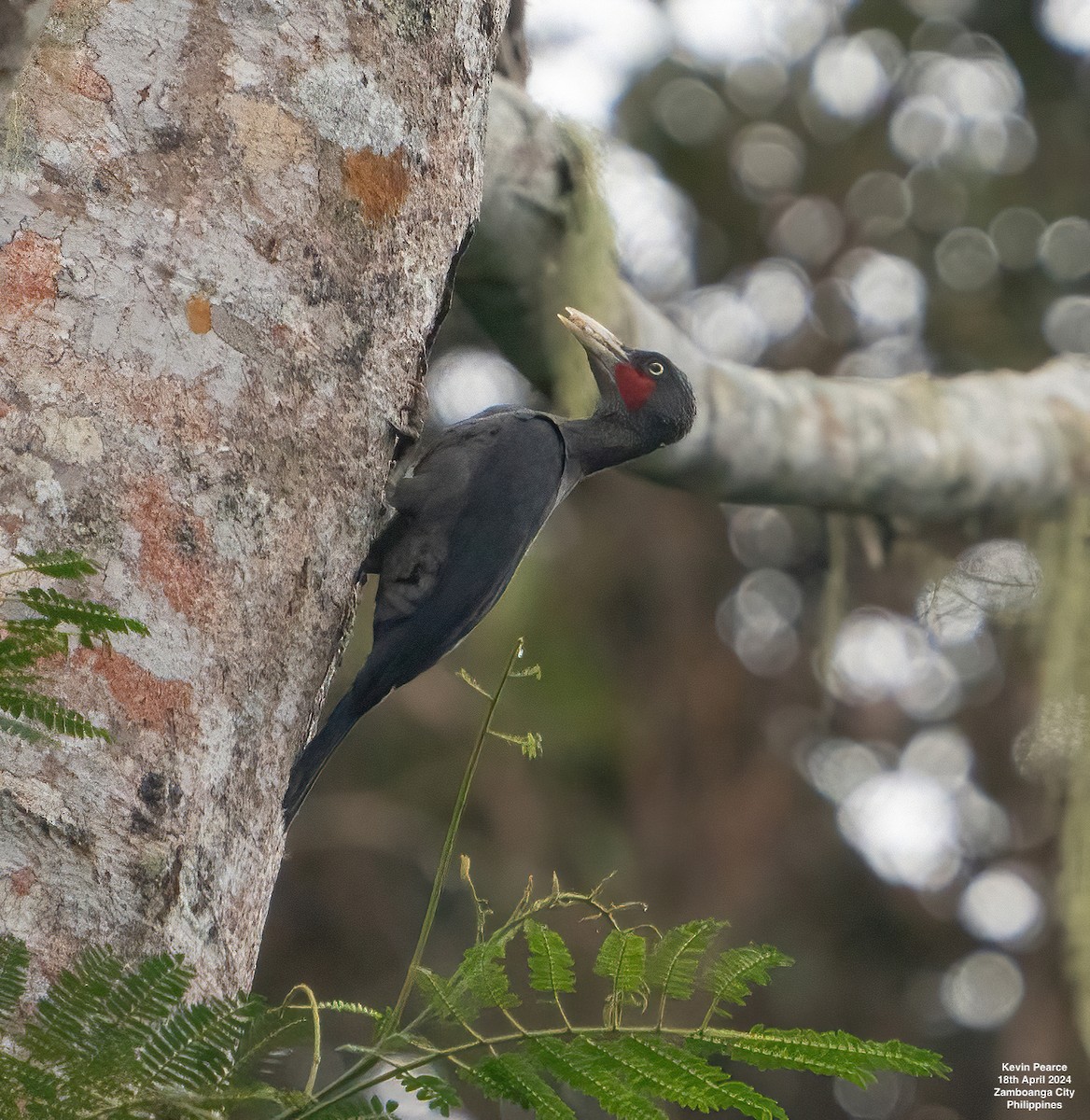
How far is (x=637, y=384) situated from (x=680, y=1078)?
2890mm

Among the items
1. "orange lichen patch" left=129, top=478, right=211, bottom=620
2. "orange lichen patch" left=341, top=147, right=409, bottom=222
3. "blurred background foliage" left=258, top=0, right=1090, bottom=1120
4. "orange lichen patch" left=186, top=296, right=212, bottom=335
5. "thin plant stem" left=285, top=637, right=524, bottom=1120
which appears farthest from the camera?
"blurred background foliage" left=258, top=0, right=1090, bottom=1120

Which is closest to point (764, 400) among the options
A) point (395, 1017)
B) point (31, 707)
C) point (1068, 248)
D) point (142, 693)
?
point (142, 693)

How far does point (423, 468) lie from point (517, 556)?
0.35 meters

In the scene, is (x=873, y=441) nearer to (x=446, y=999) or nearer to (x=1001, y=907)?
(x=446, y=999)

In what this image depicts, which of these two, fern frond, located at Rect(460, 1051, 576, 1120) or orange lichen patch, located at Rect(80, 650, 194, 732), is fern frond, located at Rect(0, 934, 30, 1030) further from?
orange lichen patch, located at Rect(80, 650, 194, 732)

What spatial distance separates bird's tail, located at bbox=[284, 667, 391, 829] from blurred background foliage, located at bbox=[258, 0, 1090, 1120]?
177 inches

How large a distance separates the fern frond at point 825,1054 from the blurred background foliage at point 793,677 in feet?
21.1

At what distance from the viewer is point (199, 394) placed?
217 cm

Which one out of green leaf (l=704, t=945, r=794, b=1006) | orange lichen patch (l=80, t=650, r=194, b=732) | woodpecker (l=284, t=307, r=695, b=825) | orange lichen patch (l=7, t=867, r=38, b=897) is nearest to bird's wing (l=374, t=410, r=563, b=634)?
woodpecker (l=284, t=307, r=695, b=825)

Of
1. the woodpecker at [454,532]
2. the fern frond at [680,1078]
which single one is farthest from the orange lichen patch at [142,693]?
the woodpecker at [454,532]

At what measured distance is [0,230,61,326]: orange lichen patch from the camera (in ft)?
6.68

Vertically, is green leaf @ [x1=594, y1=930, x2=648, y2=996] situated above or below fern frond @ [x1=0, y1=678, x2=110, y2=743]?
below

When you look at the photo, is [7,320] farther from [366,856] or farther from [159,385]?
[366,856]

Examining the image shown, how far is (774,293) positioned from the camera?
33.8 ft
